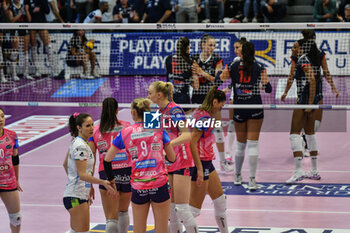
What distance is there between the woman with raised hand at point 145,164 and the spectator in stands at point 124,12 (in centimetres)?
1648

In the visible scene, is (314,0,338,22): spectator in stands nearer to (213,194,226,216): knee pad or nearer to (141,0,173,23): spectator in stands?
(141,0,173,23): spectator in stands

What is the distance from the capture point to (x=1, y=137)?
8.45 meters

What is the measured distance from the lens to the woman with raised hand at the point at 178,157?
791 centimetres

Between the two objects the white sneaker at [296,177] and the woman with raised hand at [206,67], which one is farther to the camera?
the woman with raised hand at [206,67]

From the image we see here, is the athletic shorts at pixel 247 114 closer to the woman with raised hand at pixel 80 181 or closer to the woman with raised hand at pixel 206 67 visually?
the woman with raised hand at pixel 206 67

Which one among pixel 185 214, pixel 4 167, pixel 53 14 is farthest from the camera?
pixel 53 14

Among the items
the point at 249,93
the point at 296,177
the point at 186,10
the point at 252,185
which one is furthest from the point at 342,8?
the point at 252,185

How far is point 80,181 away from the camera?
768 centimetres

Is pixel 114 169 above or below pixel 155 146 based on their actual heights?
below

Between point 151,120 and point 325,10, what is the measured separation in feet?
55.2

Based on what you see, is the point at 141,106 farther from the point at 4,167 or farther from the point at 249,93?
the point at 249,93

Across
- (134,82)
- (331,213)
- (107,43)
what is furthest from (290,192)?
(107,43)

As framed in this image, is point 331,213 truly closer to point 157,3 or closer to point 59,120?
point 59,120

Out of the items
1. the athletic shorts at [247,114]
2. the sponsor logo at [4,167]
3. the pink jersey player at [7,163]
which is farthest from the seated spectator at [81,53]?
the sponsor logo at [4,167]
